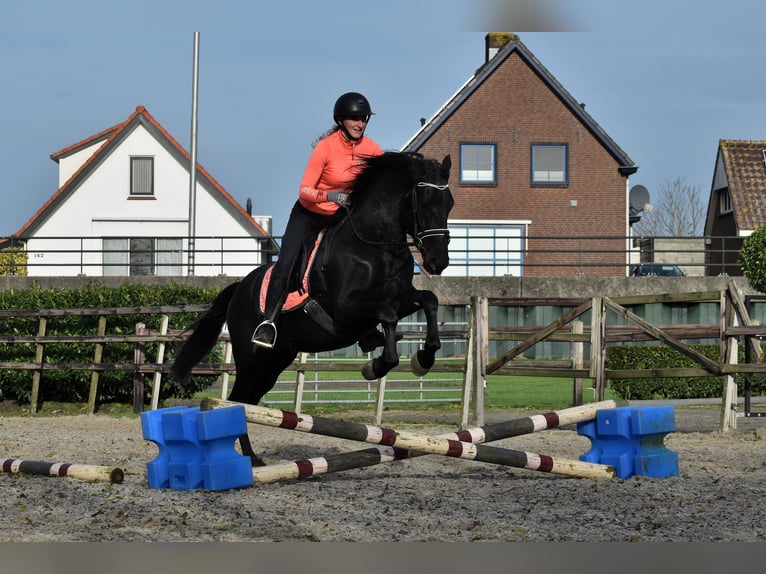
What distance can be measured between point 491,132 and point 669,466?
108 feet

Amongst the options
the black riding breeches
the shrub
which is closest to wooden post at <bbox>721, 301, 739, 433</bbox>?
the black riding breeches

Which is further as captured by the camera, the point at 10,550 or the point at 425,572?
the point at 10,550

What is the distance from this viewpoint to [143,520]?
5867 millimetres

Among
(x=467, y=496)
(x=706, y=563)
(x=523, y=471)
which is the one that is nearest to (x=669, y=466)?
(x=523, y=471)

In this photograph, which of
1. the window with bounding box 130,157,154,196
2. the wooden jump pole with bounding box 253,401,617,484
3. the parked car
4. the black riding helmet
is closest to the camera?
the wooden jump pole with bounding box 253,401,617,484

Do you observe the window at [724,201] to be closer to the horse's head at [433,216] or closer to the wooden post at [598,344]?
the wooden post at [598,344]

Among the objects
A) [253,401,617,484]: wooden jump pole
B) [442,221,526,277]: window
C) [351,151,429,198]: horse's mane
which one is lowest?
[253,401,617,484]: wooden jump pole

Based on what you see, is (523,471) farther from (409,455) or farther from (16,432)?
(16,432)

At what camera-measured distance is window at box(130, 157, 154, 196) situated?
139 feet

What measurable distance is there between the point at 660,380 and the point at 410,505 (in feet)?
35.3

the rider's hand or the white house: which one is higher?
the white house

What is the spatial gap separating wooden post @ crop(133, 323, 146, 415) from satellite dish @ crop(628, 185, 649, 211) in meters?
30.1

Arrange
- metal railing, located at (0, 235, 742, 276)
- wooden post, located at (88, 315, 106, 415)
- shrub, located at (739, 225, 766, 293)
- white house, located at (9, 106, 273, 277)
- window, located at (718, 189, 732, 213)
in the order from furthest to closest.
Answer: window, located at (718, 189, 732, 213), white house, located at (9, 106, 273, 277), metal railing, located at (0, 235, 742, 276), shrub, located at (739, 225, 766, 293), wooden post, located at (88, 315, 106, 415)

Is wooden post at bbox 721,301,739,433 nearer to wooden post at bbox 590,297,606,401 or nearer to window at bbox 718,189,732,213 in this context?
wooden post at bbox 590,297,606,401
